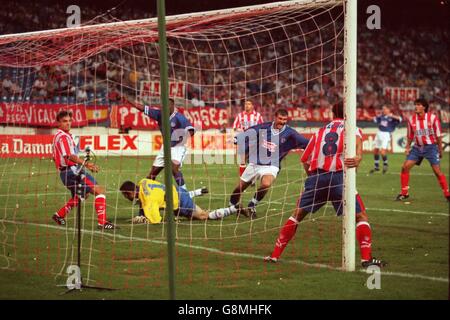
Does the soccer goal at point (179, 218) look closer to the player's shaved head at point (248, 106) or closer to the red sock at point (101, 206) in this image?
the red sock at point (101, 206)

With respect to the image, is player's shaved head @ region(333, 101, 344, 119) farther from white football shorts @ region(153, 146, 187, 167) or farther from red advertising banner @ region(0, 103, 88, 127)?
red advertising banner @ region(0, 103, 88, 127)

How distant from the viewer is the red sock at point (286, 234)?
32.8ft

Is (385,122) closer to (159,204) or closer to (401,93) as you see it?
(159,204)

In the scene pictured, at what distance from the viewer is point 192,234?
12484 mm

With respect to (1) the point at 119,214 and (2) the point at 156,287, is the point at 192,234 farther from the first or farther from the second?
(2) the point at 156,287

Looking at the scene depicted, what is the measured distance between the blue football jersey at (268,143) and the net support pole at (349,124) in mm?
3837

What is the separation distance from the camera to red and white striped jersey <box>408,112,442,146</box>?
57.2 feet

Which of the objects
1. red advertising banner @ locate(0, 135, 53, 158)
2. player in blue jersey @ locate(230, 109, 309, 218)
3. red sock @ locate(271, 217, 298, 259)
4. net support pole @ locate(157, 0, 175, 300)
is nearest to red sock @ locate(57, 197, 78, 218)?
player in blue jersey @ locate(230, 109, 309, 218)

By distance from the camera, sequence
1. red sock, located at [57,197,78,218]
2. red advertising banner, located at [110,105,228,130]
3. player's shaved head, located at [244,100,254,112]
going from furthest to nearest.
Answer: red advertising banner, located at [110,105,228,130] → player's shaved head, located at [244,100,254,112] → red sock, located at [57,197,78,218]

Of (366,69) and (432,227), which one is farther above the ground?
(366,69)

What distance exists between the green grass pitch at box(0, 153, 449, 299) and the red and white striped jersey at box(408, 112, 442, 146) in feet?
4.22
